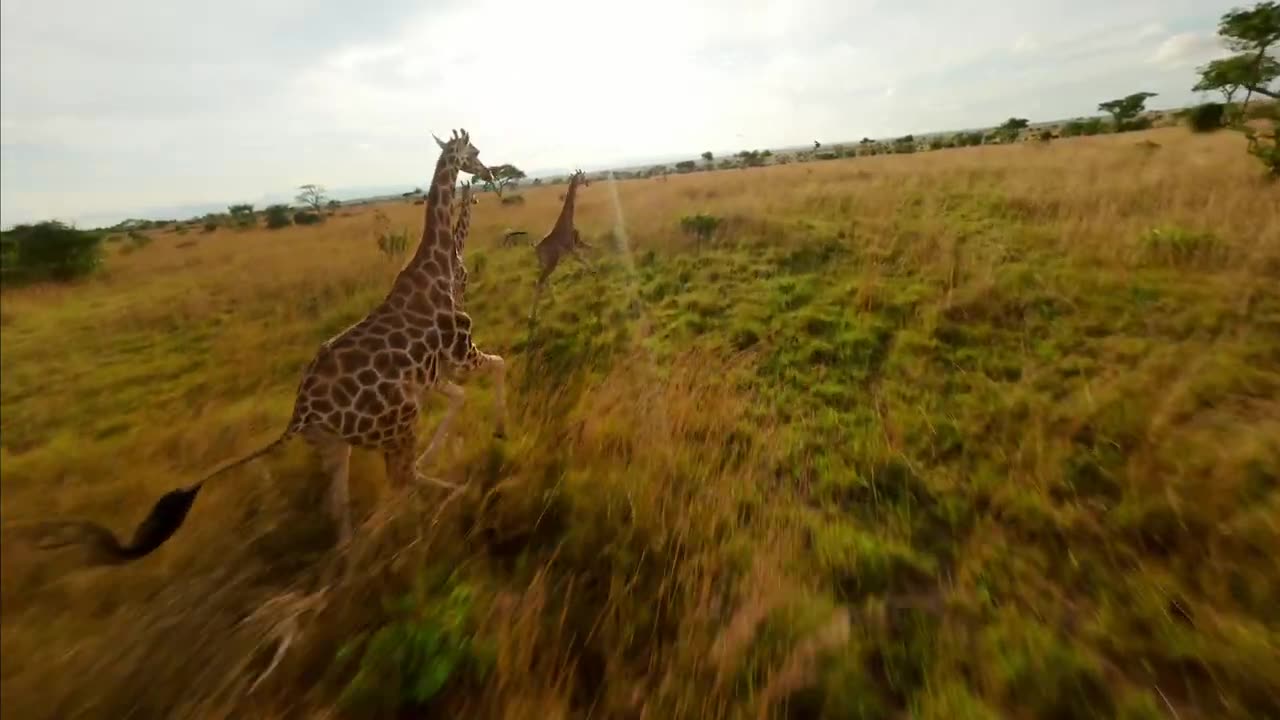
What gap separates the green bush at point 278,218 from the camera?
934 inches

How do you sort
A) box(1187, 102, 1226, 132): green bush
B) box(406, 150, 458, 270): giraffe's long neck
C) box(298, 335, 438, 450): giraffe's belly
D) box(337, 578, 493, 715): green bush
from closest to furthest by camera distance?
box(337, 578, 493, 715): green bush, box(298, 335, 438, 450): giraffe's belly, box(406, 150, 458, 270): giraffe's long neck, box(1187, 102, 1226, 132): green bush

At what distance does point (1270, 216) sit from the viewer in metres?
6.91

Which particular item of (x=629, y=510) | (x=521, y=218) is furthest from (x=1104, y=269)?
(x=521, y=218)

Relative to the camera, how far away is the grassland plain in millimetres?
2172

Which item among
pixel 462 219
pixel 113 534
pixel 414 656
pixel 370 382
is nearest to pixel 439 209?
pixel 462 219

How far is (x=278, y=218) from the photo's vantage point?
87.2ft

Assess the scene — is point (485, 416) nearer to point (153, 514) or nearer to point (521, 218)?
point (153, 514)

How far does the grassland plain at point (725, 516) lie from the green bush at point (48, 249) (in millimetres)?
5070

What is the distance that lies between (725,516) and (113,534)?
2939 mm

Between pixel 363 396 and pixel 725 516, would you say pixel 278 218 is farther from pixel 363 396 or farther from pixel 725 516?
pixel 725 516

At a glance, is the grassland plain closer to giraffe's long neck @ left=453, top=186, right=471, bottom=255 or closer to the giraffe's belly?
the giraffe's belly

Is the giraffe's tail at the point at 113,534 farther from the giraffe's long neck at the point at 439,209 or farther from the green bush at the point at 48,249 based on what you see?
the green bush at the point at 48,249

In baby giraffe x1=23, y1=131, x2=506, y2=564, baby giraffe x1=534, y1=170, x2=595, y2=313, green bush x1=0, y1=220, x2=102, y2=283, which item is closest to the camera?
baby giraffe x1=23, y1=131, x2=506, y2=564

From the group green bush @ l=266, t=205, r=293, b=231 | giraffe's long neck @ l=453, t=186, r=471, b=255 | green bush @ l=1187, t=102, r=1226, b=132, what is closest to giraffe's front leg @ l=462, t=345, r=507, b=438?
giraffe's long neck @ l=453, t=186, r=471, b=255
